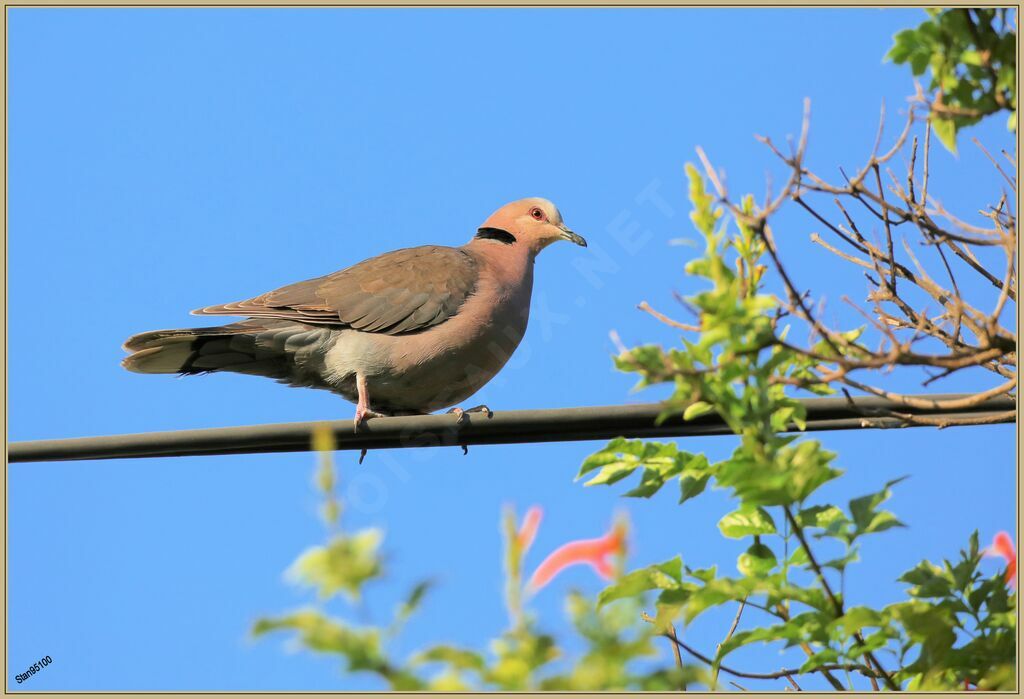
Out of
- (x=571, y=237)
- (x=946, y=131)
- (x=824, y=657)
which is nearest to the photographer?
(x=824, y=657)

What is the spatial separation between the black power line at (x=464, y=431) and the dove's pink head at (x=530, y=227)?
319 centimetres

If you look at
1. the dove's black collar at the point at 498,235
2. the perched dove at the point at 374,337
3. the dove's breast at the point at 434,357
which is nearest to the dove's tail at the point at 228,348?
the perched dove at the point at 374,337

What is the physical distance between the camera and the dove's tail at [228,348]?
263 inches

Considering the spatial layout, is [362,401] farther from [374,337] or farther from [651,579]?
[651,579]

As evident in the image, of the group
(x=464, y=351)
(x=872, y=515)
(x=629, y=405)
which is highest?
(x=464, y=351)

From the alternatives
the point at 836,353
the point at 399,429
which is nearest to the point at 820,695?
the point at 836,353

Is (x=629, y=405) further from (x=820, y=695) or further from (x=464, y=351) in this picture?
(x=464, y=351)

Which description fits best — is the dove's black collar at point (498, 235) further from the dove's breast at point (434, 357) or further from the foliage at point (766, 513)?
the foliage at point (766, 513)

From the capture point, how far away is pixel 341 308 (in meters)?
7.07

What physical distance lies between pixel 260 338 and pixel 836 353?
4447mm

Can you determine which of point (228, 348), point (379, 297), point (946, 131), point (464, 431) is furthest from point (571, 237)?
point (946, 131)

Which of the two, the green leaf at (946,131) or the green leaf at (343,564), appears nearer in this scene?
the green leaf at (343,564)

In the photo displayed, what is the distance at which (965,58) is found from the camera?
305 centimetres

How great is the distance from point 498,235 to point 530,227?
25cm
